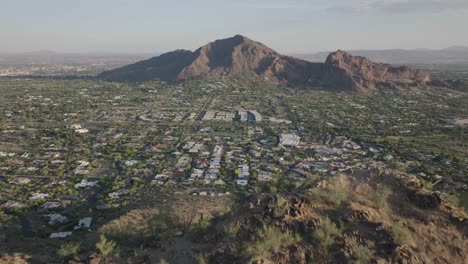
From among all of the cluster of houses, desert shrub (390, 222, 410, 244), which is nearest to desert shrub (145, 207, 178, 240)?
desert shrub (390, 222, 410, 244)

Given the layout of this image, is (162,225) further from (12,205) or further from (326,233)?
(12,205)

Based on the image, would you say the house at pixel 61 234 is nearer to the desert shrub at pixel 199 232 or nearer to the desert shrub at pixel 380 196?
the desert shrub at pixel 199 232

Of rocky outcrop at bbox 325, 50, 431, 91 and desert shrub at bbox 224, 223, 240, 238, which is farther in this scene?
rocky outcrop at bbox 325, 50, 431, 91

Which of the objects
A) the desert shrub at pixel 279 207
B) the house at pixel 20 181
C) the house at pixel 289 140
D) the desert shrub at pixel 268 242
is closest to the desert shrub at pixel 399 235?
the desert shrub at pixel 268 242

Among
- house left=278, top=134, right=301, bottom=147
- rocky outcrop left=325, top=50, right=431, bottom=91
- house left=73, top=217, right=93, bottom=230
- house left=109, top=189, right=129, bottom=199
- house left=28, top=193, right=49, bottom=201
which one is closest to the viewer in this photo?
house left=73, top=217, right=93, bottom=230

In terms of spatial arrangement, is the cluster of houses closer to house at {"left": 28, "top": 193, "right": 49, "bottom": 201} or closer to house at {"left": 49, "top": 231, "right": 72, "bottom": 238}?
house at {"left": 28, "top": 193, "right": 49, "bottom": 201}


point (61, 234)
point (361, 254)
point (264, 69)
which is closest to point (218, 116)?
point (61, 234)
